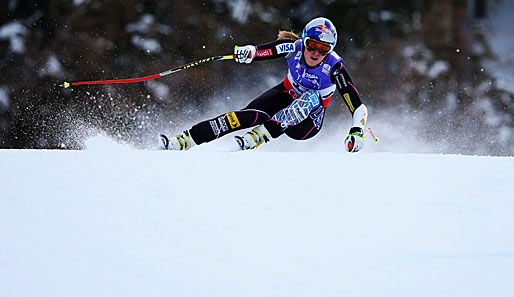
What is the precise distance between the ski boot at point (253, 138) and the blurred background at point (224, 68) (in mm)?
6337

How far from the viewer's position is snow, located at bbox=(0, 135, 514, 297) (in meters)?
1.85

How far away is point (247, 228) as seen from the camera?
2.24 meters

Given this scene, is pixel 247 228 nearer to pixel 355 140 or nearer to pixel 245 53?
pixel 355 140

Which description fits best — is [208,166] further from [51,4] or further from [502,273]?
[51,4]

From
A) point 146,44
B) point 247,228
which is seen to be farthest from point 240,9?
point 247,228

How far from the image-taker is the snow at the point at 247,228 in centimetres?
185

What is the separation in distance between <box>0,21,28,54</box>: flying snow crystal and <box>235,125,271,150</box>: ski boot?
8900mm

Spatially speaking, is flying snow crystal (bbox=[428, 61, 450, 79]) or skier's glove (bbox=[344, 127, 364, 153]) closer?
skier's glove (bbox=[344, 127, 364, 153])

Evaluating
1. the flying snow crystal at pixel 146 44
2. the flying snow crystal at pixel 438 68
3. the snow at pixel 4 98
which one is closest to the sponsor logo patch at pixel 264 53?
the snow at pixel 4 98

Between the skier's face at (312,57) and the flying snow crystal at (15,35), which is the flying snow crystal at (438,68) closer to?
the flying snow crystal at (15,35)

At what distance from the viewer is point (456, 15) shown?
47.0 ft

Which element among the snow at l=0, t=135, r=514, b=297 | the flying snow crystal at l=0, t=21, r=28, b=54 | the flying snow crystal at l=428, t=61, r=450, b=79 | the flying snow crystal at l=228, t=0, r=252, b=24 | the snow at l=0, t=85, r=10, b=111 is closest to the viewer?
the snow at l=0, t=135, r=514, b=297

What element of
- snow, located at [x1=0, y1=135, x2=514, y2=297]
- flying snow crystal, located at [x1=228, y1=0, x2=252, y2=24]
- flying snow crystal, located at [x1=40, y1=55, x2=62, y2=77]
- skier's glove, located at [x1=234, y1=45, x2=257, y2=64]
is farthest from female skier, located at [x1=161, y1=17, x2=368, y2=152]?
flying snow crystal, located at [x1=228, y1=0, x2=252, y2=24]

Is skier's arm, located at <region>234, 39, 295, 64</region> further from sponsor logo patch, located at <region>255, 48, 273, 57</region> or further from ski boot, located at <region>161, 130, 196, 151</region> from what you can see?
ski boot, located at <region>161, 130, 196, 151</region>
